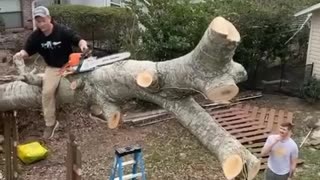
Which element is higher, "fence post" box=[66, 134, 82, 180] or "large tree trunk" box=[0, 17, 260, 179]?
"large tree trunk" box=[0, 17, 260, 179]

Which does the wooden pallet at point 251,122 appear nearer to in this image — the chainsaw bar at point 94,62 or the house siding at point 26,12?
the chainsaw bar at point 94,62

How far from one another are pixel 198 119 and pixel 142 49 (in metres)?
7.65

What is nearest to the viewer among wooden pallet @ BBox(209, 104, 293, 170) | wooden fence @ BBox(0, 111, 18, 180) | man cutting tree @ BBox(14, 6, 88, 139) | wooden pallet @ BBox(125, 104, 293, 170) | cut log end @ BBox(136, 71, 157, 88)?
cut log end @ BBox(136, 71, 157, 88)

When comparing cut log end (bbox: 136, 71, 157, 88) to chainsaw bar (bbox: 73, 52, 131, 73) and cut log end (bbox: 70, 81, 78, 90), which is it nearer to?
chainsaw bar (bbox: 73, 52, 131, 73)

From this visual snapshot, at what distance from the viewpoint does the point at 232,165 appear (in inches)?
169

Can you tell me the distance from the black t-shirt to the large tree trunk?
0.98 feet

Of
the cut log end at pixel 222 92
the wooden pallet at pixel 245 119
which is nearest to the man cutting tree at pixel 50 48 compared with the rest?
Answer: the cut log end at pixel 222 92

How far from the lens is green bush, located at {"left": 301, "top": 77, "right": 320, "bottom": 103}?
12.6m

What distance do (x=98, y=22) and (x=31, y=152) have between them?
8.72m

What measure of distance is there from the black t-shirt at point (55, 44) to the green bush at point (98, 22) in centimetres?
980

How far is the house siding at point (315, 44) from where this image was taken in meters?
13.4

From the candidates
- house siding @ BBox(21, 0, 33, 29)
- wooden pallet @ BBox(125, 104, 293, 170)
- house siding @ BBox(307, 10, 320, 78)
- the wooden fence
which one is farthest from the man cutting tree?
house siding @ BBox(21, 0, 33, 29)

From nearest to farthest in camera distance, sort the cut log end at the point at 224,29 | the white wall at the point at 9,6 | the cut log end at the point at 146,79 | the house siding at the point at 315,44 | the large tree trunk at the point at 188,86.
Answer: the cut log end at the point at 224,29, the large tree trunk at the point at 188,86, the cut log end at the point at 146,79, the house siding at the point at 315,44, the white wall at the point at 9,6

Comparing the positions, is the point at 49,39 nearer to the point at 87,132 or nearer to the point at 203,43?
the point at 203,43
